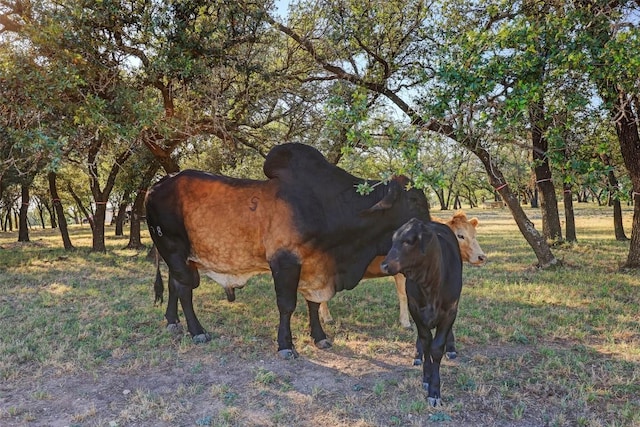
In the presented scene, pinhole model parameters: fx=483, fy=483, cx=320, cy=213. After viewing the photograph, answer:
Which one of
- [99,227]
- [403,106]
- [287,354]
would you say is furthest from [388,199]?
[99,227]

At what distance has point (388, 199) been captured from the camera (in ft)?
19.0

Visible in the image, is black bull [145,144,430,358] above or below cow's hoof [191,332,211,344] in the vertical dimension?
above

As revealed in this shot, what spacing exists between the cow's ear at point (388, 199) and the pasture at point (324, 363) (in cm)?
159

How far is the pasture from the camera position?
394cm

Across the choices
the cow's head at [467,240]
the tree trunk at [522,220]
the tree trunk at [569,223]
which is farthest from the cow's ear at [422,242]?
the tree trunk at [569,223]

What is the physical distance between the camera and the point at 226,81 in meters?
9.38

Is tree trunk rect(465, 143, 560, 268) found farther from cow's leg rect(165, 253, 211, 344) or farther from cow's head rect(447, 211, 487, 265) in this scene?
cow's leg rect(165, 253, 211, 344)

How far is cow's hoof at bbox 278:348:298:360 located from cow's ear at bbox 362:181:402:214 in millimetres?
1809

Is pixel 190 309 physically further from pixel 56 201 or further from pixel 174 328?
pixel 56 201

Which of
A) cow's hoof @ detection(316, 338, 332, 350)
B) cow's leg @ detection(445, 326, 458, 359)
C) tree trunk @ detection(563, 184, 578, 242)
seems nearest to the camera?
cow's leg @ detection(445, 326, 458, 359)

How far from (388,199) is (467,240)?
127 centimetres

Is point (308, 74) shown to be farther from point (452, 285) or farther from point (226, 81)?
point (452, 285)

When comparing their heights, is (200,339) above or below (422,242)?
below

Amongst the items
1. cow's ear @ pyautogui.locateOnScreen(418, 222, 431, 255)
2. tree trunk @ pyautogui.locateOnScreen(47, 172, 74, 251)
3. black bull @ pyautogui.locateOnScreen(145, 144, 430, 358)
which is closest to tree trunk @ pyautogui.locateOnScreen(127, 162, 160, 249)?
tree trunk @ pyautogui.locateOnScreen(47, 172, 74, 251)
